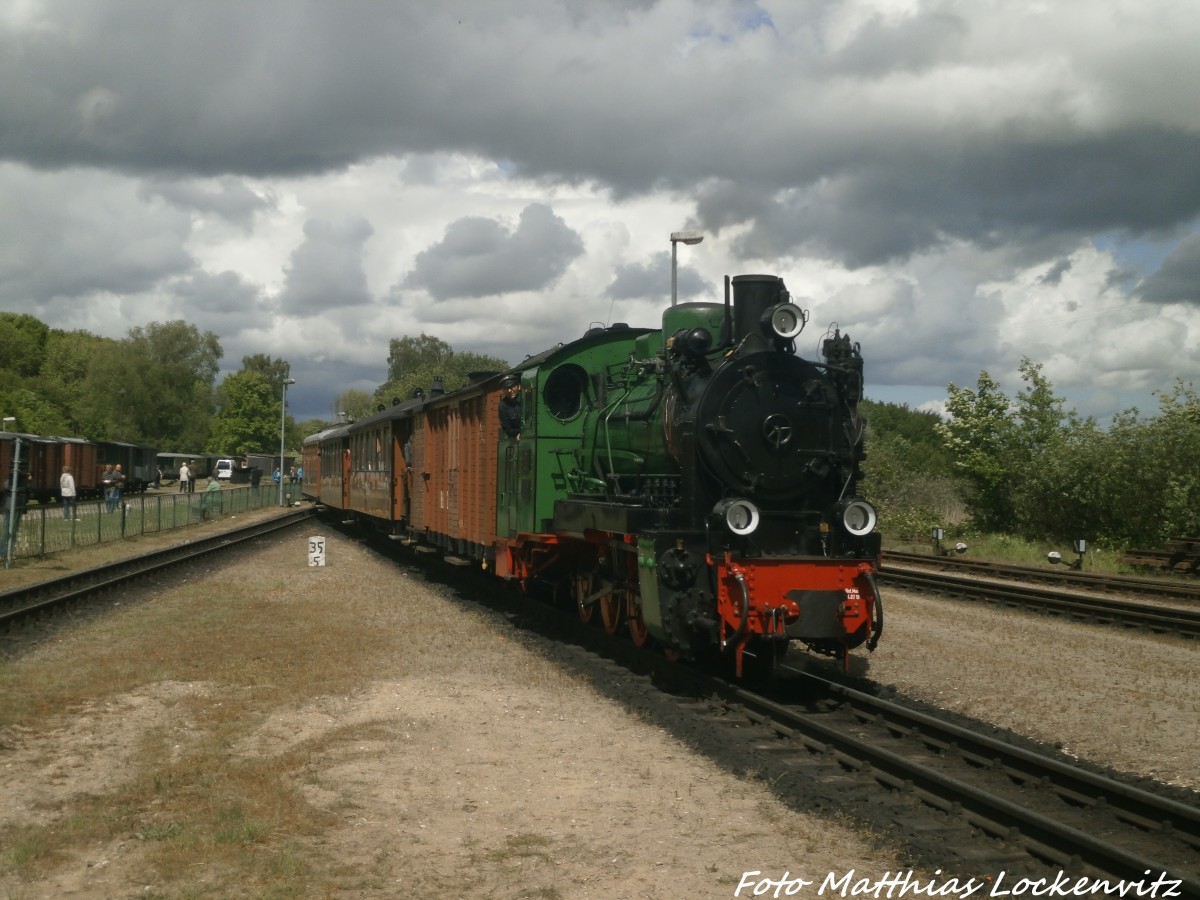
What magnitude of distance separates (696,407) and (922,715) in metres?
3.19

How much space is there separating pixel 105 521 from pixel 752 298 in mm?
22836

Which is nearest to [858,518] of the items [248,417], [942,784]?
[942,784]

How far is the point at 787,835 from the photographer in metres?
A: 6.08

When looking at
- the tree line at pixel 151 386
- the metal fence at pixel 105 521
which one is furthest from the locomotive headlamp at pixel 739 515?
the tree line at pixel 151 386

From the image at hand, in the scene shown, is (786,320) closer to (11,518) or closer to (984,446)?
(11,518)

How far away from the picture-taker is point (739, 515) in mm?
9055

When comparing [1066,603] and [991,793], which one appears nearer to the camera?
[991,793]

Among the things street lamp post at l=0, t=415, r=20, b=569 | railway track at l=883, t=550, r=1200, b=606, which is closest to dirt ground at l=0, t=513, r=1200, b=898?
railway track at l=883, t=550, r=1200, b=606

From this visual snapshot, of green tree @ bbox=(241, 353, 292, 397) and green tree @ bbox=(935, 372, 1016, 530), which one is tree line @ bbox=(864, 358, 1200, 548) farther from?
green tree @ bbox=(241, 353, 292, 397)

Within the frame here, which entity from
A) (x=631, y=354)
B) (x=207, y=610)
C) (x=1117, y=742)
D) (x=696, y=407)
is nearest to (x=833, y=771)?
(x=1117, y=742)

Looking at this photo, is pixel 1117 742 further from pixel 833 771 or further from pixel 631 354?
pixel 631 354

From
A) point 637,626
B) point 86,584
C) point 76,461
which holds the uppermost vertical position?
point 76,461

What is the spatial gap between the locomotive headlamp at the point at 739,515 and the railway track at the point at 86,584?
9.62 metres

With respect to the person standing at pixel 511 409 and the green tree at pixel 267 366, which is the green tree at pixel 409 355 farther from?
the person standing at pixel 511 409
